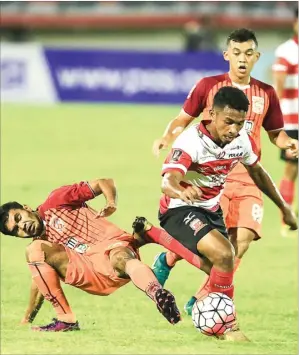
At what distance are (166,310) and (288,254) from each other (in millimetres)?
4498

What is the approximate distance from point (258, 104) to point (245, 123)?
6.5 inches

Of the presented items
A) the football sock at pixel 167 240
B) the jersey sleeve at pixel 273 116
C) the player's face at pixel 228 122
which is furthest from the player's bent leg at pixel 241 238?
the player's face at pixel 228 122

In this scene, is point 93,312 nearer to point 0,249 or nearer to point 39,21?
point 0,249

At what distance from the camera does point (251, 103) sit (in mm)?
7578

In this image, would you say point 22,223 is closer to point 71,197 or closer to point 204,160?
point 71,197

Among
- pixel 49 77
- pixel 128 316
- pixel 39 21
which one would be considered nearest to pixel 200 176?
pixel 128 316

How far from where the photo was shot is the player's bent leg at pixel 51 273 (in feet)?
22.4

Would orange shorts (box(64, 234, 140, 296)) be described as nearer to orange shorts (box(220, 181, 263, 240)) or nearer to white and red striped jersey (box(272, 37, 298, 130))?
orange shorts (box(220, 181, 263, 240))

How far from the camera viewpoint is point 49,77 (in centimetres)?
2447

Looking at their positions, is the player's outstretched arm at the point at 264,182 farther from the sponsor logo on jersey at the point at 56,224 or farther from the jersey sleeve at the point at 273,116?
the sponsor logo on jersey at the point at 56,224

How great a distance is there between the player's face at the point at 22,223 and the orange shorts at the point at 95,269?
302 mm

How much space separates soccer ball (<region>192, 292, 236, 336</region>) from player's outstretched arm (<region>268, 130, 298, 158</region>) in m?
1.47

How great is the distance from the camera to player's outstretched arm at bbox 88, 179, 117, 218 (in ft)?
21.7

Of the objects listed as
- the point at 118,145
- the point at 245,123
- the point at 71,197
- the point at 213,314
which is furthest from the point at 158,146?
the point at 118,145
